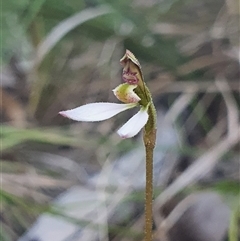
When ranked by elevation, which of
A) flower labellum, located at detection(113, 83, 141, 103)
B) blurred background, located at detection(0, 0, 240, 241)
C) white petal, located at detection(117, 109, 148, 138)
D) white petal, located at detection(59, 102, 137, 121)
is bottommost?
blurred background, located at detection(0, 0, 240, 241)

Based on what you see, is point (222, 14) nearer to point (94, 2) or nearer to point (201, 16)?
point (201, 16)

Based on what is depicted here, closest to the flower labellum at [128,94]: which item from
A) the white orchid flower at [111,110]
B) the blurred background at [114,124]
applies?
the white orchid flower at [111,110]

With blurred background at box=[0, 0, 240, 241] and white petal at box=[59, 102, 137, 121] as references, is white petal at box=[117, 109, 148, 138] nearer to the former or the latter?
white petal at box=[59, 102, 137, 121]

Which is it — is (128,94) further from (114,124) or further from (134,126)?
(114,124)

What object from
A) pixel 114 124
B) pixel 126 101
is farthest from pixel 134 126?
pixel 114 124

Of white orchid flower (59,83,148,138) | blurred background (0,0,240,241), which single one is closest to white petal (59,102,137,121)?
white orchid flower (59,83,148,138)

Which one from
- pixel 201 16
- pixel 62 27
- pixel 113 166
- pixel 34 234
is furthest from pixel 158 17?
pixel 34 234
